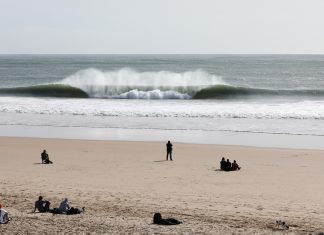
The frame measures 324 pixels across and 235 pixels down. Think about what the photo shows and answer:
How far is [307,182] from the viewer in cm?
1731

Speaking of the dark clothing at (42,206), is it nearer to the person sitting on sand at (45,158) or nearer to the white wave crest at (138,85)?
the person sitting on sand at (45,158)

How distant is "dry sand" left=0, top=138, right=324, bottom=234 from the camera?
13242 mm

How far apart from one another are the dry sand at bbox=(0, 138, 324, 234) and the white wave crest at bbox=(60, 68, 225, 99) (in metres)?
27.7

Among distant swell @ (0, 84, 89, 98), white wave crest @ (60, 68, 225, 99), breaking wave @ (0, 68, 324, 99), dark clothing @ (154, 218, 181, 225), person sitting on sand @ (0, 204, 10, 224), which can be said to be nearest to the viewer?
dark clothing @ (154, 218, 181, 225)

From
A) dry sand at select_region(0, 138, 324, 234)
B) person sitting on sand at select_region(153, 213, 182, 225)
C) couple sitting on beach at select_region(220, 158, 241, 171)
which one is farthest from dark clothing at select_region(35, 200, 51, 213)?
couple sitting on beach at select_region(220, 158, 241, 171)

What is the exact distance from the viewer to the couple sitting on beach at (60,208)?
14.2 meters

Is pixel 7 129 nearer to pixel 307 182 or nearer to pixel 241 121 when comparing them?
pixel 241 121

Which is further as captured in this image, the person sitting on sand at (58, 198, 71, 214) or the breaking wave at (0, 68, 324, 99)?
the breaking wave at (0, 68, 324, 99)

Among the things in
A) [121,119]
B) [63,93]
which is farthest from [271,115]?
[63,93]

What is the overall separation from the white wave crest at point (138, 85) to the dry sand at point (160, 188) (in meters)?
27.7

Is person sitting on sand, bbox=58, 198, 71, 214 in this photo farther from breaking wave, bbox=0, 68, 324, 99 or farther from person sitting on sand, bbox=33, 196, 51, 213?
breaking wave, bbox=0, 68, 324, 99

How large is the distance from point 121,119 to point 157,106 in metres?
8.06

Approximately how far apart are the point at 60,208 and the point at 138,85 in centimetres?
4630

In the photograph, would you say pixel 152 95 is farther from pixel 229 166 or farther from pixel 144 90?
pixel 229 166
